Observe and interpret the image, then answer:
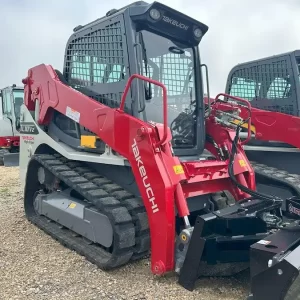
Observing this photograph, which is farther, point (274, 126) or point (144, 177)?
point (274, 126)

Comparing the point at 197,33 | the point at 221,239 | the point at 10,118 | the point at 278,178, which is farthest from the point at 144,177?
the point at 10,118

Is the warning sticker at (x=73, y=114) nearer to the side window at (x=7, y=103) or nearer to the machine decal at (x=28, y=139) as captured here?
the machine decal at (x=28, y=139)

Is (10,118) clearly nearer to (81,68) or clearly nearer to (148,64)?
(81,68)

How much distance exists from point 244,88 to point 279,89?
697 millimetres

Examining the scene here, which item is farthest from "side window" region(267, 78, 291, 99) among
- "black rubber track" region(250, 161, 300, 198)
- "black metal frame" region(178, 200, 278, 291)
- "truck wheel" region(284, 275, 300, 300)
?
"truck wheel" region(284, 275, 300, 300)

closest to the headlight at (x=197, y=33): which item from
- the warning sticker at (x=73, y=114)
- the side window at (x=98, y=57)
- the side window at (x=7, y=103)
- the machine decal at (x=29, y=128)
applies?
the side window at (x=98, y=57)

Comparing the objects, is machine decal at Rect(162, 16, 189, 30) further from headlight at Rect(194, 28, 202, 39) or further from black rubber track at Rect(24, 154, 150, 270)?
black rubber track at Rect(24, 154, 150, 270)

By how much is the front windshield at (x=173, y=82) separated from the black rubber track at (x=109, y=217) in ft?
2.62

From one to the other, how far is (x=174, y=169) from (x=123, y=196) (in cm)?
61

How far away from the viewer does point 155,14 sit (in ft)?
12.2

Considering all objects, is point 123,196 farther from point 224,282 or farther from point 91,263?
point 224,282

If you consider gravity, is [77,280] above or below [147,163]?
below

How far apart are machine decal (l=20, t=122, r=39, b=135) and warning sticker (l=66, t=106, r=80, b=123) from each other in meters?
0.88

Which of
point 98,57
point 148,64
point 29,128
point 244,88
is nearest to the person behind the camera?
point 148,64
